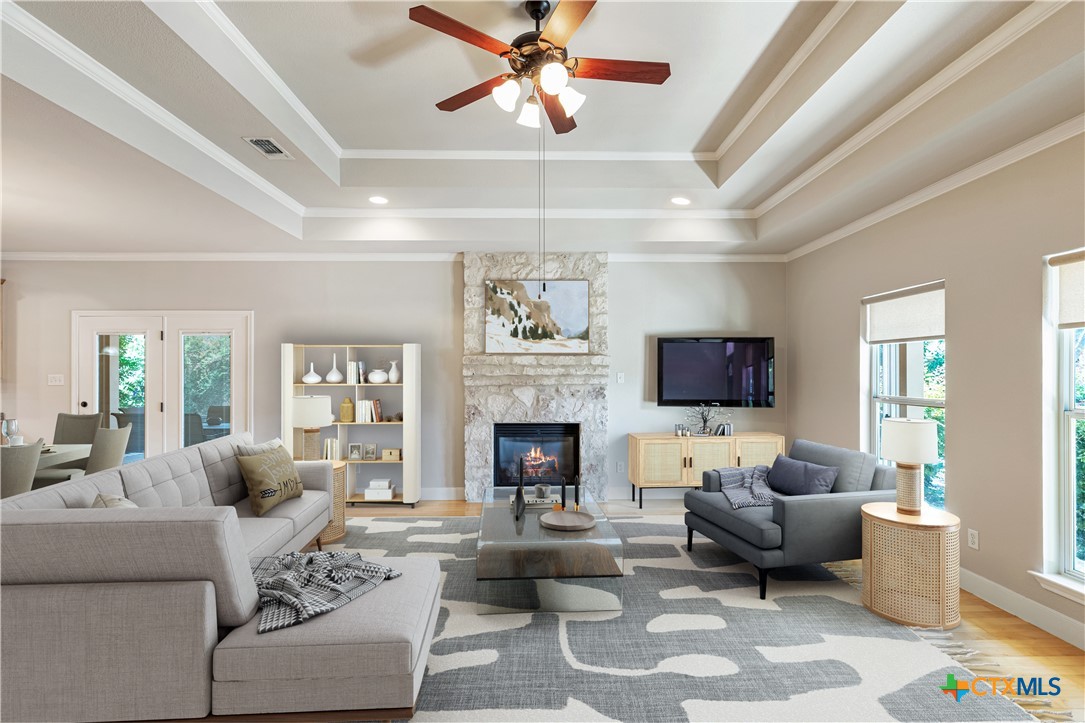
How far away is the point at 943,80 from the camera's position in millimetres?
2783

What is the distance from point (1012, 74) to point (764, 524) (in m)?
2.46

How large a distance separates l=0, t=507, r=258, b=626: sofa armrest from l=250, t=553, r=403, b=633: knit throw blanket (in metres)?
0.29

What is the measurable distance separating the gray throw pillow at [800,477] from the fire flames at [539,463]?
2.33 metres

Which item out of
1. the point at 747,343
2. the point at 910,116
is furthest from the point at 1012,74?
the point at 747,343

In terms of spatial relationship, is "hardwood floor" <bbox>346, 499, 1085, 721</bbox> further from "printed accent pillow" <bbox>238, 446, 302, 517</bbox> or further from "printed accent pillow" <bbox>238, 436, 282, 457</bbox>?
"printed accent pillow" <bbox>238, 436, 282, 457</bbox>

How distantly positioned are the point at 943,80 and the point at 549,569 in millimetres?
3191

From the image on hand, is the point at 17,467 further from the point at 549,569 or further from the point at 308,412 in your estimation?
the point at 549,569

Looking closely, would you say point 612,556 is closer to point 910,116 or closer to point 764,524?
point 764,524

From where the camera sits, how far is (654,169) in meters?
4.46

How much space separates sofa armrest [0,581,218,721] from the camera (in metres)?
1.91

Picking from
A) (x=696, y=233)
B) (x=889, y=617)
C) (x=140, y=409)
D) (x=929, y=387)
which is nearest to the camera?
(x=889, y=617)

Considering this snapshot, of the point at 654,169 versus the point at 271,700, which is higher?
the point at 654,169

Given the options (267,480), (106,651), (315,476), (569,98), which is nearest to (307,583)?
(106,651)

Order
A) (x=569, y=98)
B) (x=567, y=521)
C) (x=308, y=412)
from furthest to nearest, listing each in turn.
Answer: (x=308, y=412)
(x=567, y=521)
(x=569, y=98)
